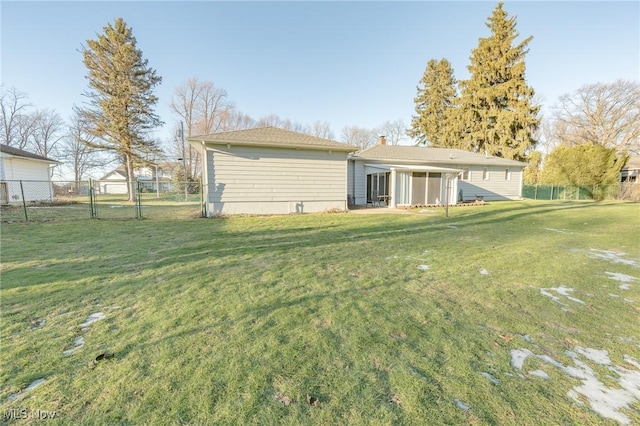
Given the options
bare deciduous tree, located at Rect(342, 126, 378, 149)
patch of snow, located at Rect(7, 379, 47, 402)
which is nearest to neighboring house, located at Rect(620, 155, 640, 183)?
bare deciduous tree, located at Rect(342, 126, 378, 149)

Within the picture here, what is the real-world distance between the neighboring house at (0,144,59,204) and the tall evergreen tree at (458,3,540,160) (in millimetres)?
32648

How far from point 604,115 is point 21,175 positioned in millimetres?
48817

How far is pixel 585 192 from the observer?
2016 centimetres

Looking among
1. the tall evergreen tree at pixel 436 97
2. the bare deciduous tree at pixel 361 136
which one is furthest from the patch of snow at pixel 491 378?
the bare deciduous tree at pixel 361 136

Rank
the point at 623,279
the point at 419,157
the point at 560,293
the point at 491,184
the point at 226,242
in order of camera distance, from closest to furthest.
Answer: the point at 560,293, the point at 623,279, the point at 226,242, the point at 419,157, the point at 491,184

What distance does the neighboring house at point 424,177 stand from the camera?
14992mm

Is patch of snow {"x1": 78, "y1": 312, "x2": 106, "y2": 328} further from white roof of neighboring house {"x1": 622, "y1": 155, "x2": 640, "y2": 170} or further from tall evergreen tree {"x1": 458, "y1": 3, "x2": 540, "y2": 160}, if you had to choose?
white roof of neighboring house {"x1": 622, "y1": 155, "x2": 640, "y2": 170}

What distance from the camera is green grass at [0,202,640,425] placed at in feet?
5.82

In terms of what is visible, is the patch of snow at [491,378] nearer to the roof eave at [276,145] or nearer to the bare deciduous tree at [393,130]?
the roof eave at [276,145]

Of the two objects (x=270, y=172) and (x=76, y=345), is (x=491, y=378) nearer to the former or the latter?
(x=76, y=345)

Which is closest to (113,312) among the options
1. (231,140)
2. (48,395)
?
(48,395)

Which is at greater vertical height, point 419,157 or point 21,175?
point 419,157

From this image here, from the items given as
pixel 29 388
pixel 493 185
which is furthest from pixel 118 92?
pixel 493 185

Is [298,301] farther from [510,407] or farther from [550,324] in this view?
[550,324]
